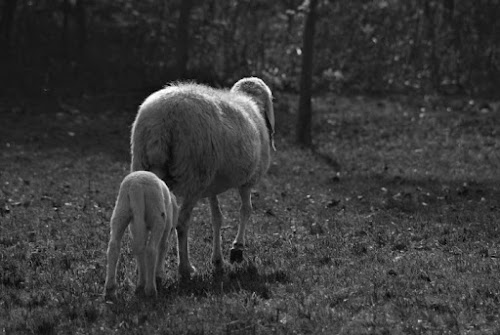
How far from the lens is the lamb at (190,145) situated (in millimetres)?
8406

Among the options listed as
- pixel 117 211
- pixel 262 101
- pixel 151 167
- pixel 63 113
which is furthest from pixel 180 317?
pixel 63 113

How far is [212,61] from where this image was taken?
31062mm

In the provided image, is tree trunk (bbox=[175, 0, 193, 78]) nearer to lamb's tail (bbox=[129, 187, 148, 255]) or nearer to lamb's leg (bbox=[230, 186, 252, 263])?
lamb's leg (bbox=[230, 186, 252, 263])

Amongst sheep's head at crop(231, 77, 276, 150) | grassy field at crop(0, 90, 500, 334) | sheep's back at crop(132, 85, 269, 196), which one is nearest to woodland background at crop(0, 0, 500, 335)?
grassy field at crop(0, 90, 500, 334)

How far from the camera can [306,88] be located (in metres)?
22.4

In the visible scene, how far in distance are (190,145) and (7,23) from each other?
23895 mm

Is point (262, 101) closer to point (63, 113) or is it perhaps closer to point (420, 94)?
point (63, 113)

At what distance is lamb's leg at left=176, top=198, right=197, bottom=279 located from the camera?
8.67 meters

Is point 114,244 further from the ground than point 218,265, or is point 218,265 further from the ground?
point 114,244

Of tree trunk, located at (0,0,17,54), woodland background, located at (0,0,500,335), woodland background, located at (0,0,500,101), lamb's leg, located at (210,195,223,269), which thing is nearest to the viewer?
woodland background, located at (0,0,500,335)

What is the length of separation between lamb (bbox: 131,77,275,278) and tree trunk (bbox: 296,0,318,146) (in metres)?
12.6

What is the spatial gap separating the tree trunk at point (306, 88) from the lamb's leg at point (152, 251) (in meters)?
14.8

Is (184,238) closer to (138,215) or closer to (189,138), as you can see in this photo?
(189,138)

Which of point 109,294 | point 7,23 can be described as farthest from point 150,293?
point 7,23
